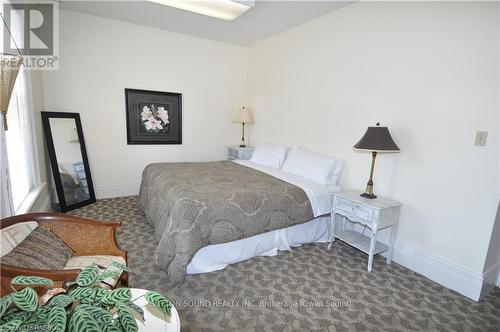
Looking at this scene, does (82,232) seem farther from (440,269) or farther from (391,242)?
(440,269)

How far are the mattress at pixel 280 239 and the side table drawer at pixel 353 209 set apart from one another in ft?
0.54

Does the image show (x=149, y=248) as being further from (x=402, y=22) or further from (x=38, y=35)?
(x=402, y=22)

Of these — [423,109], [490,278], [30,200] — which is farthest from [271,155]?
A: [30,200]

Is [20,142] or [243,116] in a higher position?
[243,116]

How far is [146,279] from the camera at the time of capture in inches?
85.5

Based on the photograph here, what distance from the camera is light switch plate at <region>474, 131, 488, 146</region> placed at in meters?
2.04

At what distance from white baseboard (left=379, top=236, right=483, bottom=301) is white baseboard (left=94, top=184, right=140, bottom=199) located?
12.6ft

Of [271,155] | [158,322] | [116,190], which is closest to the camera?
[158,322]

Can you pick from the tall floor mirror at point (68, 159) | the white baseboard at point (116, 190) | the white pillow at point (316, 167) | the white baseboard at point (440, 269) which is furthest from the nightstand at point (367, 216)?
the tall floor mirror at point (68, 159)

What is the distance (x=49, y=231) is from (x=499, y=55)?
3384 millimetres

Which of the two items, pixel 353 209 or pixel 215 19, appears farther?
pixel 215 19

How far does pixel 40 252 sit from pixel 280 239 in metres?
1.97

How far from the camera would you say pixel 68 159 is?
3.63 m

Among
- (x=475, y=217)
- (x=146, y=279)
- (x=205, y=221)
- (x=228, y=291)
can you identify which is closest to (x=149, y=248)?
(x=146, y=279)
